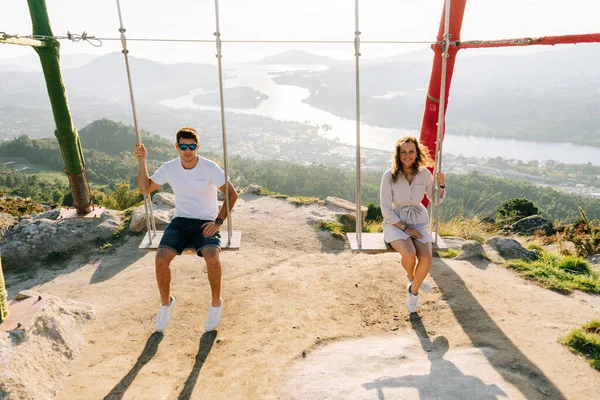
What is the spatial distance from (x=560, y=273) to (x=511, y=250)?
90 centimetres

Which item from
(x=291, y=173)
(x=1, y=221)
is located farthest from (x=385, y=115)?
(x=1, y=221)

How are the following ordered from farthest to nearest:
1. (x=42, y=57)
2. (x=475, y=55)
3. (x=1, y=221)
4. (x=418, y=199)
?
1. (x=475, y=55)
2. (x=1, y=221)
3. (x=42, y=57)
4. (x=418, y=199)

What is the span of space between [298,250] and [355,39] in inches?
137

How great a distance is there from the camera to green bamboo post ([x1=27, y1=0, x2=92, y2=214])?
516 cm

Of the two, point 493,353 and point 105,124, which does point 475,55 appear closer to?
point 105,124

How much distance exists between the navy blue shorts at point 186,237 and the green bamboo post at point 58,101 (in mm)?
2903

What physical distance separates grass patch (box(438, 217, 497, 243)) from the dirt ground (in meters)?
1.86

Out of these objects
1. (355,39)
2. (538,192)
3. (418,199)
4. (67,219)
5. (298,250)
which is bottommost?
(538,192)

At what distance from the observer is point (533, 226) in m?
8.45

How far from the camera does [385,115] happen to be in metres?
94.6

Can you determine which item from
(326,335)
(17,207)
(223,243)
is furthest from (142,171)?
(17,207)

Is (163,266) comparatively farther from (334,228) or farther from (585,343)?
(334,228)

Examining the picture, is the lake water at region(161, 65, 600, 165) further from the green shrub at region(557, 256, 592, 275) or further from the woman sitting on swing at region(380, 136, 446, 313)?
the woman sitting on swing at region(380, 136, 446, 313)

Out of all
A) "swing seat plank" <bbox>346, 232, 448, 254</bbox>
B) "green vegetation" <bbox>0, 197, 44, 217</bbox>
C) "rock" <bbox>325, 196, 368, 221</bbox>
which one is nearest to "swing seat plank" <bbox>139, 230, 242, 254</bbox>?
"swing seat plank" <bbox>346, 232, 448, 254</bbox>
